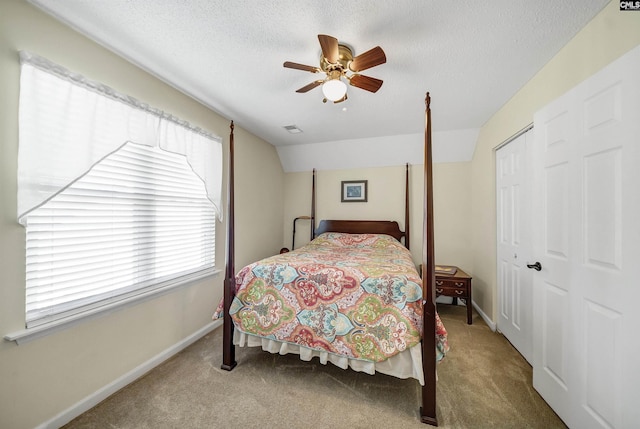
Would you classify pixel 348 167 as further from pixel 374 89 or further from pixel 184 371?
pixel 184 371

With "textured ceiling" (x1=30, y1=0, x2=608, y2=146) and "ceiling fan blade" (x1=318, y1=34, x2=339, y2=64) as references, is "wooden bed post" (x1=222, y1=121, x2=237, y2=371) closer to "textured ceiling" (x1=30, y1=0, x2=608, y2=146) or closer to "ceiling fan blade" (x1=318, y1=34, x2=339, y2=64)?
"textured ceiling" (x1=30, y1=0, x2=608, y2=146)

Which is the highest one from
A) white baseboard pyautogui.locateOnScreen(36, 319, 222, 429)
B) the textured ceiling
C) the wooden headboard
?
the textured ceiling

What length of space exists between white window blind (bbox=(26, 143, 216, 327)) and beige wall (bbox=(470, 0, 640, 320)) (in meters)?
3.12

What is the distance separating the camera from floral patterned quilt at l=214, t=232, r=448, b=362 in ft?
5.43

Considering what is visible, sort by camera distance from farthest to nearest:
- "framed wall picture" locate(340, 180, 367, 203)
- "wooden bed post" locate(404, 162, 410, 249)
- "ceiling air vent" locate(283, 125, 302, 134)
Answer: "framed wall picture" locate(340, 180, 367, 203), "wooden bed post" locate(404, 162, 410, 249), "ceiling air vent" locate(283, 125, 302, 134)

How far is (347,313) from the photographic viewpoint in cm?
177

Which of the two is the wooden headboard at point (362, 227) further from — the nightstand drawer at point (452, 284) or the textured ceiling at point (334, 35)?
the textured ceiling at point (334, 35)

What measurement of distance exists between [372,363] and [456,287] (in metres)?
1.81

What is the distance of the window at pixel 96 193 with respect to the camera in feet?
4.47

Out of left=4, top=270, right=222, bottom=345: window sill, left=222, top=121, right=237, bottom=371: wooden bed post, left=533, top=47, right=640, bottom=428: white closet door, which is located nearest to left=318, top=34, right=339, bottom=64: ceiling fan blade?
left=222, top=121, right=237, bottom=371: wooden bed post

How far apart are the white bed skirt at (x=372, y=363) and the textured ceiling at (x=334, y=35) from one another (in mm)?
2074

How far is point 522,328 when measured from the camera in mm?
2207

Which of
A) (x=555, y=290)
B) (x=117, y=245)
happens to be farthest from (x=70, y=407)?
(x=555, y=290)

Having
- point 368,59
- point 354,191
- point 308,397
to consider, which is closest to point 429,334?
point 308,397
